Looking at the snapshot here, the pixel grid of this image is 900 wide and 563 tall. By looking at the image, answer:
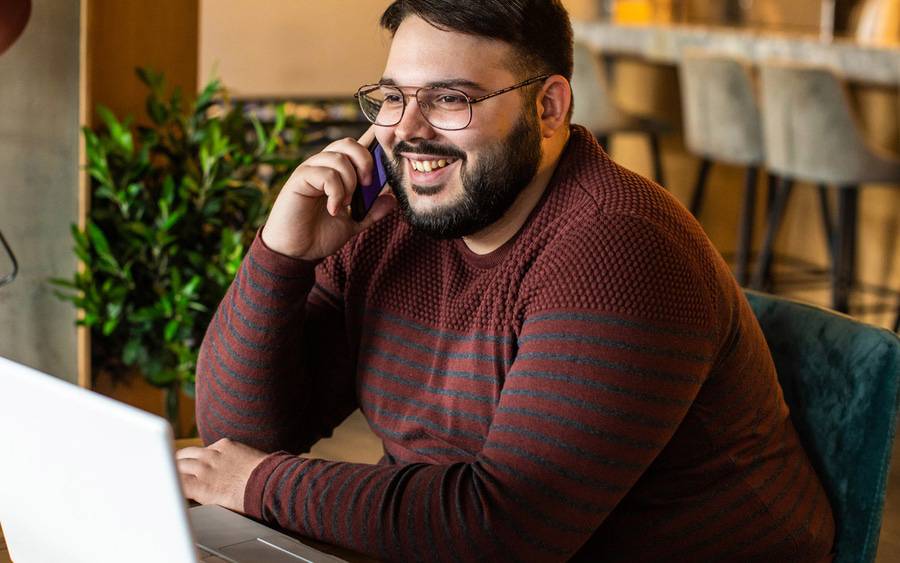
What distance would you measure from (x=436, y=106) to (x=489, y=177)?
0.34 feet

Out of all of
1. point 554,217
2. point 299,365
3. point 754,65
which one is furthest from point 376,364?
point 754,65

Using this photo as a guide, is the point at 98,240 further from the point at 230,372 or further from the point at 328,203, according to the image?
the point at 328,203

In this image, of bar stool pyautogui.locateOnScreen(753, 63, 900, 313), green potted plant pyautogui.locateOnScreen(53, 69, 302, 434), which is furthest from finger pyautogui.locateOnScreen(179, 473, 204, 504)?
bar stool pyautogui.locateOnScreen(753, 63, 900, 313)

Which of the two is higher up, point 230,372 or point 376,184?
point 376,184

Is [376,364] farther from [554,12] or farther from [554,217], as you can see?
[554,12]

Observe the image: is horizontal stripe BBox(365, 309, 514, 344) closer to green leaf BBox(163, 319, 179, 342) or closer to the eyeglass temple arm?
green leaf BBox(163, 319, 179, 342)

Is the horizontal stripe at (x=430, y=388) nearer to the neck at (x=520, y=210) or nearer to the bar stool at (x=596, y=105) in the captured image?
the neck at (x=520, y=210)

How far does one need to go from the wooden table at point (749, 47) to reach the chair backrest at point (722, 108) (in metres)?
0.14

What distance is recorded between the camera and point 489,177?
1427mm

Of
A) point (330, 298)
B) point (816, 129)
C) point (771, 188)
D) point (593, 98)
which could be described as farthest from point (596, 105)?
point (330, 298)

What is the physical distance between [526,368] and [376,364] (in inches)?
12.8

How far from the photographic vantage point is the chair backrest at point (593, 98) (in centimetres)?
464

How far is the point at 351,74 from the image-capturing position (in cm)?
541

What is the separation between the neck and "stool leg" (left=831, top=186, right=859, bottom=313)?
274 cm
